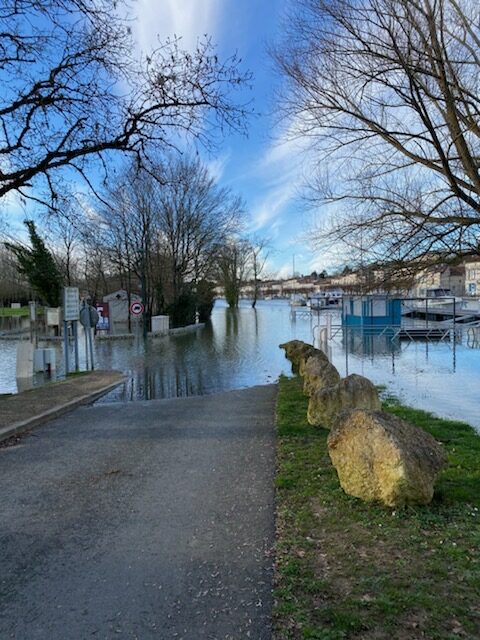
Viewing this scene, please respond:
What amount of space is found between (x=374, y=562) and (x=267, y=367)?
12231 millimetres

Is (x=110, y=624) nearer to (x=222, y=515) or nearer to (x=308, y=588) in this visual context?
(x=308, y=588)

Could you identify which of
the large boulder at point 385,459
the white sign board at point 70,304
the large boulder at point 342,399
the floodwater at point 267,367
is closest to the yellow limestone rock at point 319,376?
the large boulder at point 342,399

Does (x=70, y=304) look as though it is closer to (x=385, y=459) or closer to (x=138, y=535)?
(x=138, y=535)

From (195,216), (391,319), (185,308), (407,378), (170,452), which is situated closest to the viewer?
(170,452)

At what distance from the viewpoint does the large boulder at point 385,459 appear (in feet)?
12.6

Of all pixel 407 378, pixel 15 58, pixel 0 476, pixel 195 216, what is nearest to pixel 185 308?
pixel 195 216

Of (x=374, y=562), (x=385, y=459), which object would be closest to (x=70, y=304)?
(x=385, y=459)

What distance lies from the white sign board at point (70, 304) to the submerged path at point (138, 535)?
7277 millimetres

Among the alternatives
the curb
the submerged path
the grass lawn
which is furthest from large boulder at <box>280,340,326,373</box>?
the grass lawn

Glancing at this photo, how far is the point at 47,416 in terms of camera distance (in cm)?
825

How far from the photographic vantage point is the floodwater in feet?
35.0

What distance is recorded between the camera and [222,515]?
402cm

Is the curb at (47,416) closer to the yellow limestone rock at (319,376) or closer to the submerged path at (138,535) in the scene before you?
the submerged path at (138,535)

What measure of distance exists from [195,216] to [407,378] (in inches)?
1133
